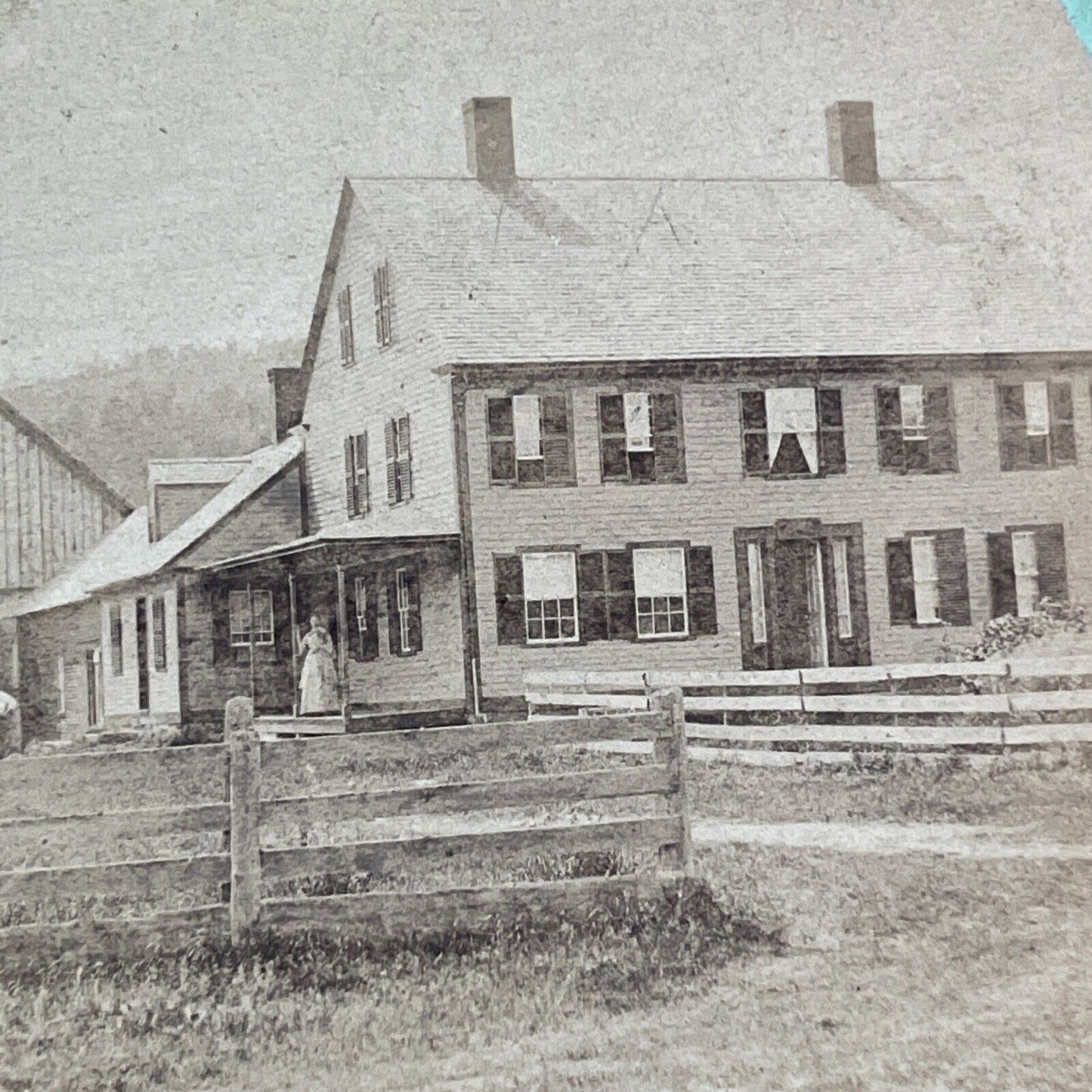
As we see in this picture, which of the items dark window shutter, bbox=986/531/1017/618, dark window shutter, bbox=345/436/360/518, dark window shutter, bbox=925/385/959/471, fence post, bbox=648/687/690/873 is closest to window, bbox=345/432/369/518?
dark window shutter, bbox=345/436/360/518

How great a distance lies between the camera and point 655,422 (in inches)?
212

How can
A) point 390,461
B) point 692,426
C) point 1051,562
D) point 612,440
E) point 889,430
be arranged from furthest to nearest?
point 390,461, point 692,426, point 612,440, point 1051,562, point 889,430

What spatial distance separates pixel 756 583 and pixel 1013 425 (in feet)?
3.88

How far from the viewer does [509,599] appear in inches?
196

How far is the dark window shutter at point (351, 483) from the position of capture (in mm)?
5660

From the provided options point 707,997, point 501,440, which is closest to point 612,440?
point 501,440

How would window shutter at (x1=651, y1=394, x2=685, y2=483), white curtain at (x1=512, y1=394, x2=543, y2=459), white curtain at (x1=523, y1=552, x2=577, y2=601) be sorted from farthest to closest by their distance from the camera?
1. white curtain at (x1=512, y1=394, x2=543, y2=459)
2. window shutter at (x1=651, y1=394, x2=685, y2=483)
3. white curtain at (x1=523, y1=552, x2=577, y2=601)

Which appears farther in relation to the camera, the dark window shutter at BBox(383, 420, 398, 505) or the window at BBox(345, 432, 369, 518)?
the window at BBox(345, 432, 369, 518)

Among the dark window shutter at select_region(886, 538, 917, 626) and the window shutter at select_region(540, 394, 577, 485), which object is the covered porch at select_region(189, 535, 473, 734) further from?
the dark window shutter at select_region(886, 538, 917, 626)

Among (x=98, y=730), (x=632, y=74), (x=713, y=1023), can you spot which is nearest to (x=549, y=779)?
(x=713, y=1023)

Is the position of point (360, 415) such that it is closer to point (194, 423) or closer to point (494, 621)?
point (194, 423)

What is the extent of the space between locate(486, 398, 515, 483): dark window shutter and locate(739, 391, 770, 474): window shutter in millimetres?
1020

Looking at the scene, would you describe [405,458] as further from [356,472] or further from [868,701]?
[868,701]

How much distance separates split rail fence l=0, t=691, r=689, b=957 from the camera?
4.52 m
